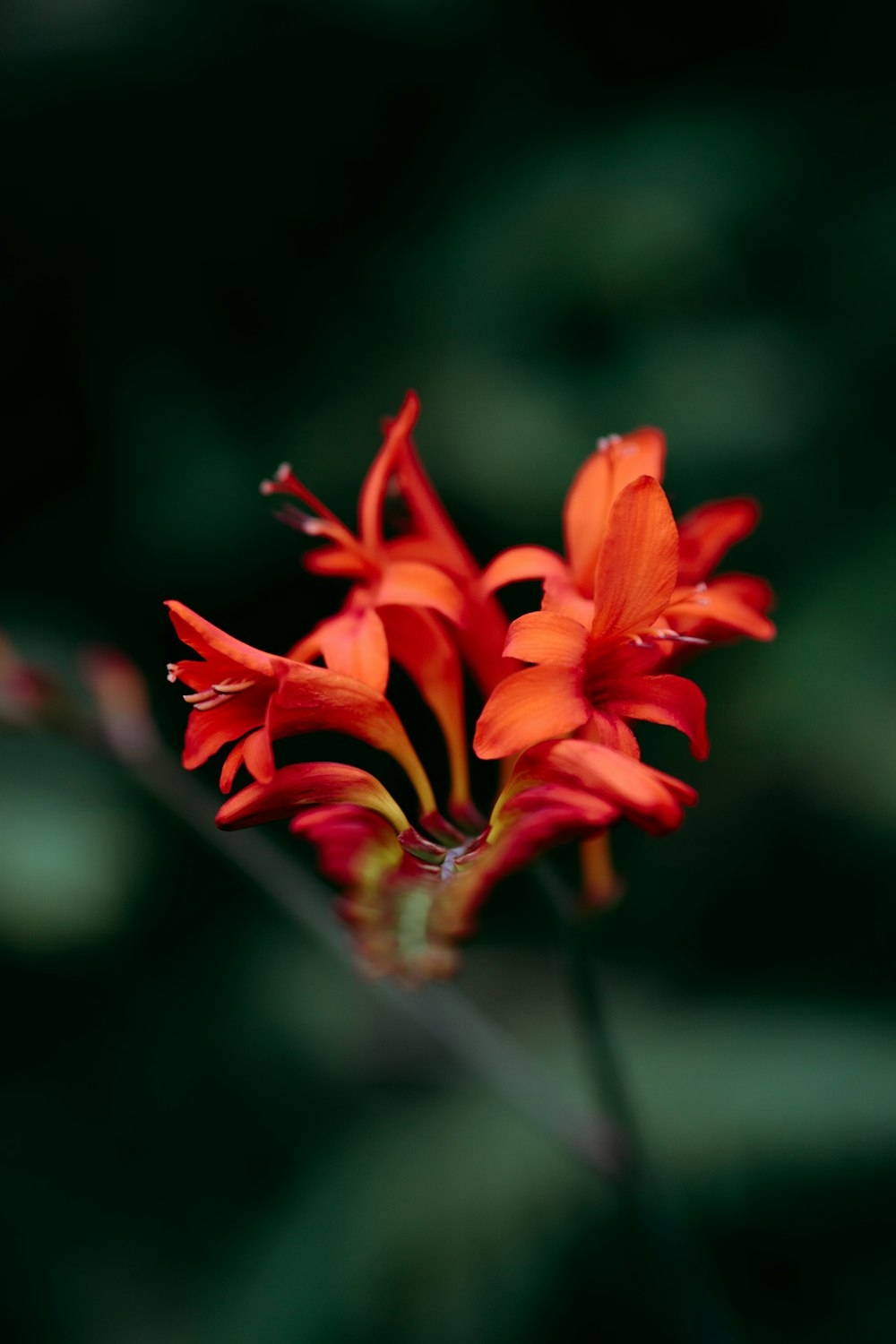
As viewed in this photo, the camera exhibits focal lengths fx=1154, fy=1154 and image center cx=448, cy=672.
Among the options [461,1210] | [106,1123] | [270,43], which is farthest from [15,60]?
[461,1210]

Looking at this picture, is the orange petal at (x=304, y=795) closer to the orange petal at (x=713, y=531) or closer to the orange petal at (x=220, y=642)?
the orange petal at (x=220, y=642)

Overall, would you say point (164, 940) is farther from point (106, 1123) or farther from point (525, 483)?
point (525, 483)

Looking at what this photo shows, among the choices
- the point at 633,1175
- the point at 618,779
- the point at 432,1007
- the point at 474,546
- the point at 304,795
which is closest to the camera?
the point at 618,779

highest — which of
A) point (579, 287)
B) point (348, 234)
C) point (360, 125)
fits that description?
point (360, 125)


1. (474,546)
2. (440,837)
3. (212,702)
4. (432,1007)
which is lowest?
(432,1007)

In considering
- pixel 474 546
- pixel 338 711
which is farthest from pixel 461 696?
pixel 474 546

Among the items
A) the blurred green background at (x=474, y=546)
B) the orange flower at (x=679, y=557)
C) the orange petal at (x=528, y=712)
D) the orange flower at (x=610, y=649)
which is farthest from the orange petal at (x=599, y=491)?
the blurred green background at (x=474, y=546)

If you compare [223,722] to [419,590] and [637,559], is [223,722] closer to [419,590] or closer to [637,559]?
[419,590]
